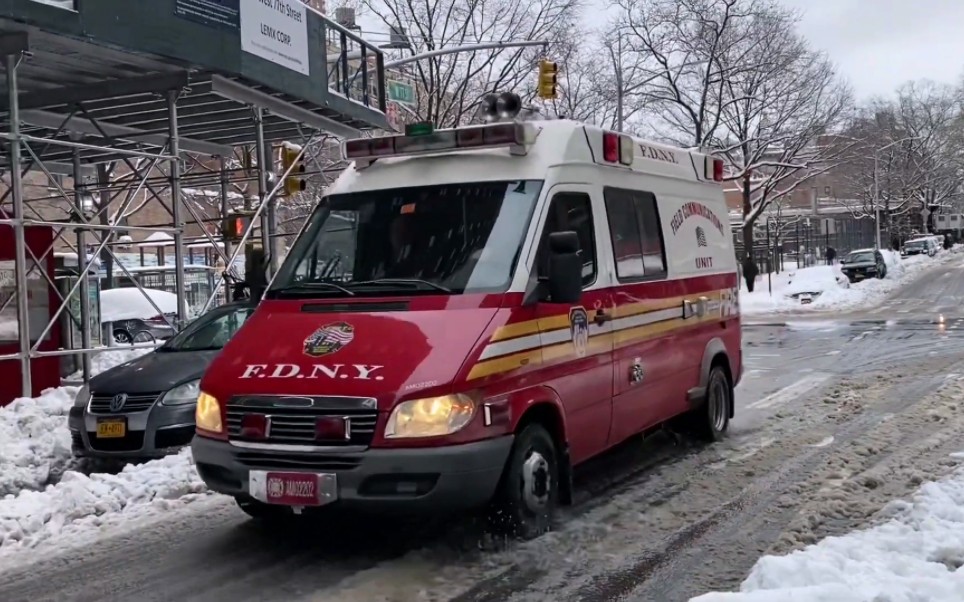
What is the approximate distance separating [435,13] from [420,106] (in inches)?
126

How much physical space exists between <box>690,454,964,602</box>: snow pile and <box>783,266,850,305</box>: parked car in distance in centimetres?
2924

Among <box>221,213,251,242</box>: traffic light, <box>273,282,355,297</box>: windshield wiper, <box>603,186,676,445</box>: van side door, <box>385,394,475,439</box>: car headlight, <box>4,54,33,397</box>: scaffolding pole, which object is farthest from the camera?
<box>221,213,251,242</box>: traffic light

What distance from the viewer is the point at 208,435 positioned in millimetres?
5945

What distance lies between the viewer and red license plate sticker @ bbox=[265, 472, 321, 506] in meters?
5.47

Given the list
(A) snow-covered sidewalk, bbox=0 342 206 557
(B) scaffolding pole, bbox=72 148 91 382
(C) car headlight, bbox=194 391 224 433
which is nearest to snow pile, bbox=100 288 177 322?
(B) scaffolding pole, bbox=72 148 91 382

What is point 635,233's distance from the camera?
769 centimetres

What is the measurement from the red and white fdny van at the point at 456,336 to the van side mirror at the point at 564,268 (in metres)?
0.02

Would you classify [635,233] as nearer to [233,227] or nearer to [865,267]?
[233,227]

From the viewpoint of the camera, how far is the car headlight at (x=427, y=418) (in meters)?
5.40

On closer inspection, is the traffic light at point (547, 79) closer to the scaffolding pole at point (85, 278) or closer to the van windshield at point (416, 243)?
the scaffolding pole at point (85, 278)

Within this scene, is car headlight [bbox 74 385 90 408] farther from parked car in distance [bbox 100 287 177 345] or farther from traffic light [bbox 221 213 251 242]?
parked car in distance [bbox 100 287 177 345]

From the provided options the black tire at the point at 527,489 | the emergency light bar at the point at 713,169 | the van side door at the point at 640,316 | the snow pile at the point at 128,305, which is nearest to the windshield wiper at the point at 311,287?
the black tire at the point at 527,489

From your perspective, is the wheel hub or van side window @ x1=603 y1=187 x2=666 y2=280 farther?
van side window @ x1=603 y1=187 x2=666 y2=280

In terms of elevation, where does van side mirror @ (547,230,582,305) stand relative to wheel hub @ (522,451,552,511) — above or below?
above
